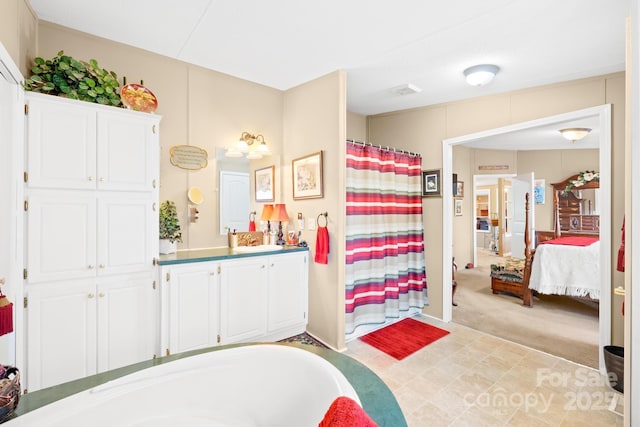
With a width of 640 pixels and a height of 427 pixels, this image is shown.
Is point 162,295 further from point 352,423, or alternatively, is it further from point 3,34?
point 352,423

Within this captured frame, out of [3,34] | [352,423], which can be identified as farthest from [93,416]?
[3,34]

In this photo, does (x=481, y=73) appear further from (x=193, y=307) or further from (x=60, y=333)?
(x=60, y=333)

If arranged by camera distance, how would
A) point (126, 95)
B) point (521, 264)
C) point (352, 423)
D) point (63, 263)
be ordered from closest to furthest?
point (352, 423), point (63, 263), point (126, 95), point (521, 264)

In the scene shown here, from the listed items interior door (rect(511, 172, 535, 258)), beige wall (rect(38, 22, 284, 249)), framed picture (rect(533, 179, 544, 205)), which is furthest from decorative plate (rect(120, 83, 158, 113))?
framed picture (rect(533, 179, 544, 205))

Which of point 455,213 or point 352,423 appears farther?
point 455,213

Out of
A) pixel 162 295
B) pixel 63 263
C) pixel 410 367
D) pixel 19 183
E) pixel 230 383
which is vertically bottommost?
pixel 410 367

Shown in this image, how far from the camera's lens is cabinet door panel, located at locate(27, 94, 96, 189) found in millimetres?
1832

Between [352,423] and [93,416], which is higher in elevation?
[352,423]

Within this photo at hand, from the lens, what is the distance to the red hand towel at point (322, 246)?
288 centimetres

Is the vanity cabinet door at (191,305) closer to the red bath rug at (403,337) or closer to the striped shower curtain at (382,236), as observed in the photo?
the striped shower curtain at (382,236)

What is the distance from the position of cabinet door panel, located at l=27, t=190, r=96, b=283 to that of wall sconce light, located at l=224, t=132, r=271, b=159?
1.41m

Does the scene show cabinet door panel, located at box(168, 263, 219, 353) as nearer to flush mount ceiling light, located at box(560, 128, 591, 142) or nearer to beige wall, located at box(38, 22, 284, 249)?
beige wall, located at box(38, 22, 284, 249)

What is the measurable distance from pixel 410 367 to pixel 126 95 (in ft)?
10.5

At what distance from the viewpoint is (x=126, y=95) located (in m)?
2.24
